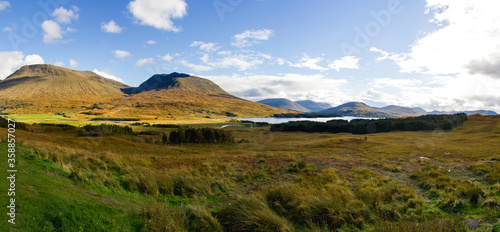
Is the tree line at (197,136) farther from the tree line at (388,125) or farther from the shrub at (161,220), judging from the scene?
the tree line at (388,125)

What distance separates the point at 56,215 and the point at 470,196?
48.3ft

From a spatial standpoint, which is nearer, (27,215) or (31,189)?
(27,215)

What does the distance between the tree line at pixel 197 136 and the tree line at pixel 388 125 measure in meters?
78.7

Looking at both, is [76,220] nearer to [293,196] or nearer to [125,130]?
[293,196]

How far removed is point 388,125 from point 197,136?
346 ft

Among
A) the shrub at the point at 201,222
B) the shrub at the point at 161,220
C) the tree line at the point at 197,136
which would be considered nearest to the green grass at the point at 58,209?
the shrub at the point at 161,220

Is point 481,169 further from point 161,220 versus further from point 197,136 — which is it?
point 197,136

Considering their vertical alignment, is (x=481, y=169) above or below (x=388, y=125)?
below

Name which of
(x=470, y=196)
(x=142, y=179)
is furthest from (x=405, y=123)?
(x=142, y=179)

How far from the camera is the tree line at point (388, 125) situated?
10294 centimetres

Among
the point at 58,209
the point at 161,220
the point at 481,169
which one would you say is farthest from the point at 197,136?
the point at 58,209

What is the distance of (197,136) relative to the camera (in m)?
60.3

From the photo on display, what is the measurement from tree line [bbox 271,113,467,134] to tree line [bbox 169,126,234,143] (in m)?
78.7

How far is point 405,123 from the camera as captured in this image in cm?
10925
